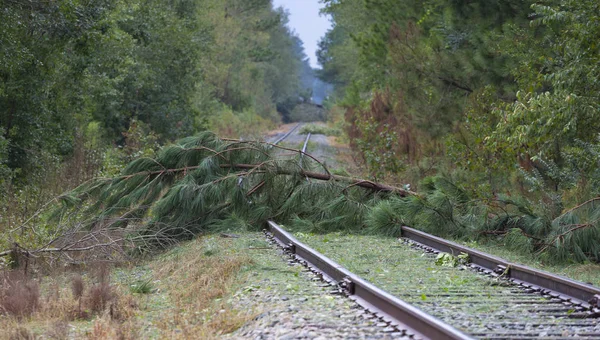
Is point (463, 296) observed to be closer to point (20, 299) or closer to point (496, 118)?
point (20, 299)

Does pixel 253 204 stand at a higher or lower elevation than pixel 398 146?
lower

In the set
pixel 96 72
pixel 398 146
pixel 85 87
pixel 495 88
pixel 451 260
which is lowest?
pixel 451 260

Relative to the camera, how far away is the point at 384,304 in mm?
5531

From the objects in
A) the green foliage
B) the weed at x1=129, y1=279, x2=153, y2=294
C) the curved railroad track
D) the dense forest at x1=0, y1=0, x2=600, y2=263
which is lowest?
the weed at x1=129, y1=279, x2=153, y2=294

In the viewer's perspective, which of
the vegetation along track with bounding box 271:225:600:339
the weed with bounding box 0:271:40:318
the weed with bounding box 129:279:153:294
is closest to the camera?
the vegetation along track with bounding box 271:225:600:339

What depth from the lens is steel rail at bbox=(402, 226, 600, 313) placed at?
5.95m

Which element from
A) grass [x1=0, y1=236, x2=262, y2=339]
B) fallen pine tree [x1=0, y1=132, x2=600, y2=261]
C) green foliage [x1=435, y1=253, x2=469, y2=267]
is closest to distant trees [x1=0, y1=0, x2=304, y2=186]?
fallen pine tree [x1=0, y1=132, x2=600, y2=261]

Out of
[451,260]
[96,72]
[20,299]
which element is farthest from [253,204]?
[96,72]

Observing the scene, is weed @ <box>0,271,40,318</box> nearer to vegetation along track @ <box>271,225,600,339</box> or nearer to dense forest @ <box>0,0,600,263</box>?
dense forest @ <box>0,0,600,263</box>

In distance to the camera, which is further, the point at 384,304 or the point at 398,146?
the point at 398,146

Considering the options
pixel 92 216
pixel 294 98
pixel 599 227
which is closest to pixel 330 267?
pixel 599 227

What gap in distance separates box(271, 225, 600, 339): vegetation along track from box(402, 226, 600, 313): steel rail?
0.03m

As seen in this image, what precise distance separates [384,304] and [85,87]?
50.0ft

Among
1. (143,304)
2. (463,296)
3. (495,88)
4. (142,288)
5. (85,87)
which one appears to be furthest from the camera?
(85,87)
